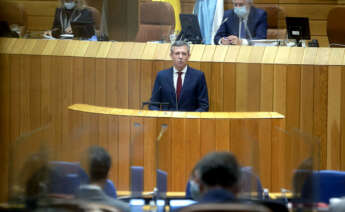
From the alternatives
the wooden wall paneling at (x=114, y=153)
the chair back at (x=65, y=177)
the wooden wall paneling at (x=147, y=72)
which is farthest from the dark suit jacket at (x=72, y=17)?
the chair back at (x=65, y=177)

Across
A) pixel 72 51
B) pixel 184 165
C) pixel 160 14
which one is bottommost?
pixel 184 165

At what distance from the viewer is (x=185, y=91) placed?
5.98 meters

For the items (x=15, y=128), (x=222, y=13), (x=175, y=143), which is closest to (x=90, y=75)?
(x=15, y=128)

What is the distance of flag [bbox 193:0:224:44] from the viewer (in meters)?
6.96

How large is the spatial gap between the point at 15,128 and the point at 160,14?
2073mm

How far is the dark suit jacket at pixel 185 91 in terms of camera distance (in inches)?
235

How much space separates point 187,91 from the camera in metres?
5.97

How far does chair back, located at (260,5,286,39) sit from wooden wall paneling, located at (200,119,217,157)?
8.72ft

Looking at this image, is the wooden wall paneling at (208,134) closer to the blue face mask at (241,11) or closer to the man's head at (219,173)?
the man's head at (219,173)

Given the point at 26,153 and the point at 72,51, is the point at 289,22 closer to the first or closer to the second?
the point at 72,51

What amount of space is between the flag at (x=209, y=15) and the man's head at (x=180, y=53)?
3.31ft

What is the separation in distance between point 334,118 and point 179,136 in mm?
2315

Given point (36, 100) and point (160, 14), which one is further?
point (160, 14)

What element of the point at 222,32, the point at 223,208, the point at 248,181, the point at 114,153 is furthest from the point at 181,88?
the point at 223,208
